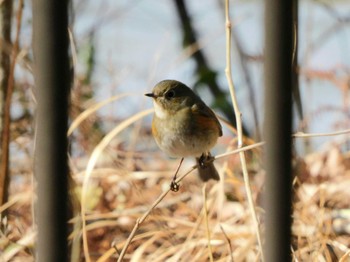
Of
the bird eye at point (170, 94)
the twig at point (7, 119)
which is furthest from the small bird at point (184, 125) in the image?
the twig at point (7, 119)

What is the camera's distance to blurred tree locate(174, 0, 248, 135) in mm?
3980

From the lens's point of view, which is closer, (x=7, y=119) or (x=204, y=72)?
(x=7, y=119)

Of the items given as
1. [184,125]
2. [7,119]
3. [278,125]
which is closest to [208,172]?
[184,125]

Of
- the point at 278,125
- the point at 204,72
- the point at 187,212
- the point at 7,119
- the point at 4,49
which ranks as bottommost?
the point at 278,125

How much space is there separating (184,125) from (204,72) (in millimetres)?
1733

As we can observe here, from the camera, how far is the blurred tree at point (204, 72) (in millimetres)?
3980

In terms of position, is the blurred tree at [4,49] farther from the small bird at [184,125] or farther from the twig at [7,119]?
the small bird at [184,125]

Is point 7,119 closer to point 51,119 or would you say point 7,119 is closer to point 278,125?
point 51,119

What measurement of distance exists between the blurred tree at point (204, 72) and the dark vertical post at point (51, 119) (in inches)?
105

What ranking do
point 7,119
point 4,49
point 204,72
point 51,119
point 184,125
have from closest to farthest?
1. point 51,119
2. point 7,119
3. point 184,125
4. point 4,49
5. point 204,72

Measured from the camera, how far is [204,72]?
4203 mm

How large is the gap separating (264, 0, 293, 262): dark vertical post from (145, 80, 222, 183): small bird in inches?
54.0

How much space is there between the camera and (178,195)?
123 inches

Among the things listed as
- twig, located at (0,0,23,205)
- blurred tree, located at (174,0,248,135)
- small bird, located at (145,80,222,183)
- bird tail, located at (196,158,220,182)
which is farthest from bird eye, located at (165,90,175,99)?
blurred tree, located at (174,0,248,135)
